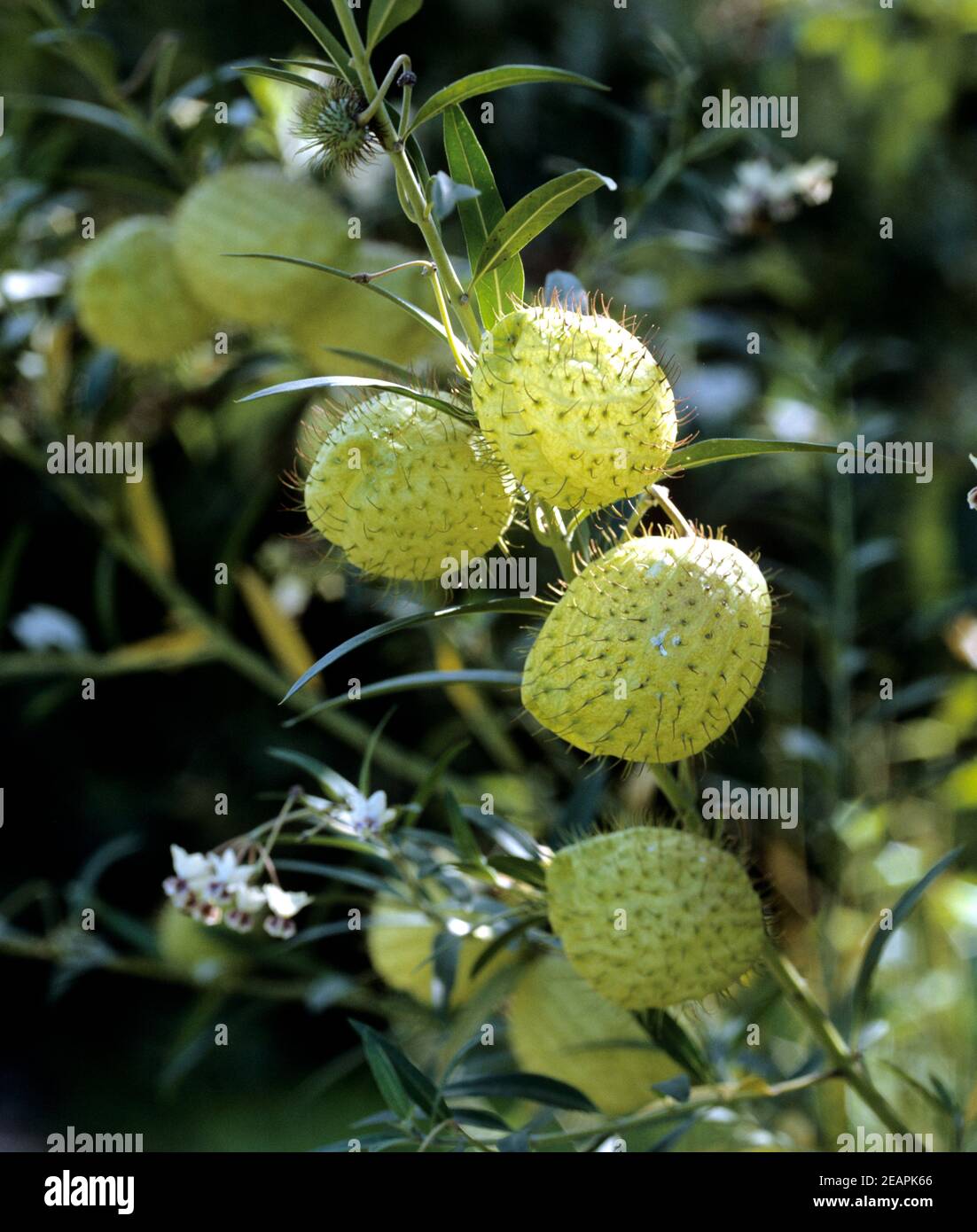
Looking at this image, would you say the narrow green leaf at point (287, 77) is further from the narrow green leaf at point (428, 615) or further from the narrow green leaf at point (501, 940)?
the narrow green leaf at point (501, 940)

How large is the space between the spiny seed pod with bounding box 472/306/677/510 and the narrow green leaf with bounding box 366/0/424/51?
151 millimetres

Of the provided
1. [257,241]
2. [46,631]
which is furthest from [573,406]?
[46,631]

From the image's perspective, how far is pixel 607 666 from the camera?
48 centimetres

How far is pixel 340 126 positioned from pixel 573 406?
152 millimetres

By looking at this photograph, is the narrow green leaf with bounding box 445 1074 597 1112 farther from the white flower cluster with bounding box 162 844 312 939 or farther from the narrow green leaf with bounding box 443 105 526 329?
the narrow green leaf with bounding box 443 105 526 329

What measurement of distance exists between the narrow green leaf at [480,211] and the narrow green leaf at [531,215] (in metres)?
0.01

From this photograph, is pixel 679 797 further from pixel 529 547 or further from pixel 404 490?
pixel 529 547

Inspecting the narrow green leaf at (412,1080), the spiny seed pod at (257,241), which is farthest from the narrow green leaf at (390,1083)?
the spiny seed pod at (257,241)

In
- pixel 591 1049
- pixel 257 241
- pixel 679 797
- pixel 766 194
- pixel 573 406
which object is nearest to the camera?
pixel 573 406

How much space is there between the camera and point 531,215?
1.69 feet

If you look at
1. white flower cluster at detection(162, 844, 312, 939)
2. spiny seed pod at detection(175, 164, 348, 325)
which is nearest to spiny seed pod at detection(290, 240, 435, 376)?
spiny seed pod at detection(175, 164, 348, 325)

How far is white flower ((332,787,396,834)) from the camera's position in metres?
0.66

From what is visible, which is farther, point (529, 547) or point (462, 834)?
point (529, 547)
